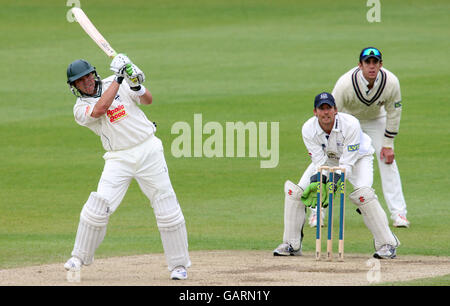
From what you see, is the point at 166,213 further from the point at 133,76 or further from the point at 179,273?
the point at 133,76

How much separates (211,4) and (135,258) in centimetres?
2254

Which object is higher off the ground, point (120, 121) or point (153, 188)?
point (120, 121)

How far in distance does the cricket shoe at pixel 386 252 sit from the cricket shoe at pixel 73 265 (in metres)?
2.70

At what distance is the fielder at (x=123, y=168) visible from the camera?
24.8 feet

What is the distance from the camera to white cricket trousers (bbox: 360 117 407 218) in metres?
10.6

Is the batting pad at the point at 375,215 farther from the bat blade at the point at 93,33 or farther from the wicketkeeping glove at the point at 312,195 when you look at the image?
the bat blade at the point at 93,33

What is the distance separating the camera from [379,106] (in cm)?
1048

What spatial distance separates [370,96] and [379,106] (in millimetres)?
253

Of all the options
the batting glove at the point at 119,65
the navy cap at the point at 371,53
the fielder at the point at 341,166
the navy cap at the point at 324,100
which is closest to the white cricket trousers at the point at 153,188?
the batting glove at the point at 119,65

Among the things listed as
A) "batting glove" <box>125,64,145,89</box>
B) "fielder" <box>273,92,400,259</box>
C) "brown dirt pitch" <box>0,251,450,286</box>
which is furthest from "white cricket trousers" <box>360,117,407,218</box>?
"batting glove" <box>125,64,145,89</box>

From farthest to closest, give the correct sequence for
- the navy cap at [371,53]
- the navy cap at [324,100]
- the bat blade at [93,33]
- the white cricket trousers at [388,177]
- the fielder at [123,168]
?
the white cricket trousers at [388,177]
the navy cap at [371,53]
the navy cap at [324,100]
the bat blade at [93,33]
the fielder at [123,168]

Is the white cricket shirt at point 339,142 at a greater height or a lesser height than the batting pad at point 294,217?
greater

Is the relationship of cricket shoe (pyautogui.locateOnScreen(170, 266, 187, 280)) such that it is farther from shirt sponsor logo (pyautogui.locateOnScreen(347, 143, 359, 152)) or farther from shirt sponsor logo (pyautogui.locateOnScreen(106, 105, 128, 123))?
→ shirt sponsor logo (pyautogui.locateOnScreen(347, 143, 359, 152))

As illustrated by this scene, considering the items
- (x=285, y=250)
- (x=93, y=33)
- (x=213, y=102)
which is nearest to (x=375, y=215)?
(x=285, y=250)
